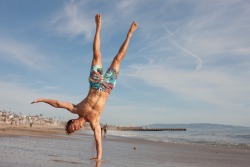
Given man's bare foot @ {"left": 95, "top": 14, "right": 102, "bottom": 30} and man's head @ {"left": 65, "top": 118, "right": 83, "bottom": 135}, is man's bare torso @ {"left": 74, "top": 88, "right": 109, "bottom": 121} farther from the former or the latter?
man's bare foot @ {"left": 95, "top": 14, "right": 102, "bottom": 30}

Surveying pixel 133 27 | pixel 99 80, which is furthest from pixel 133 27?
pixel 99 80

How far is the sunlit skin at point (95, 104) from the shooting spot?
7855 mm

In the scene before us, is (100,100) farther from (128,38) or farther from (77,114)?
(128,38)

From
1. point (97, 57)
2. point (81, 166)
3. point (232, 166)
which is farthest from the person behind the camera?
point (232, 166)

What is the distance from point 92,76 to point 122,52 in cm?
100

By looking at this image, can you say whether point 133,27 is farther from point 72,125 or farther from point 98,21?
point 72,125

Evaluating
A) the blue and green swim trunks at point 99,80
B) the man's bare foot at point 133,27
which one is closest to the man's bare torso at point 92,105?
the blue and green swim trunks at point 99,80

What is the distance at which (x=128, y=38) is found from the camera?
30.2ft

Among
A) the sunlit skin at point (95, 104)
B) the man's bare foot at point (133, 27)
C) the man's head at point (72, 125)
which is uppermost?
the man's bare foot at point (133, 27)

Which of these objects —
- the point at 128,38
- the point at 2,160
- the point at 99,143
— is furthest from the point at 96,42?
the point at 2,160

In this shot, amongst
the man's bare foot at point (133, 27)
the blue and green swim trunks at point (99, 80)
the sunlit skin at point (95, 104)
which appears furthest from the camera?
the man's bare foot at point (133, 27)

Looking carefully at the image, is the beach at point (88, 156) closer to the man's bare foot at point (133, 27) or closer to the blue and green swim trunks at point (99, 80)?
the blue and green swim trunks at point (99, 80)

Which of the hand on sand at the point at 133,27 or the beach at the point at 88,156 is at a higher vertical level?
the hand on sand at the point at 133,27

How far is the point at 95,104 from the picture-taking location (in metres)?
8.45
